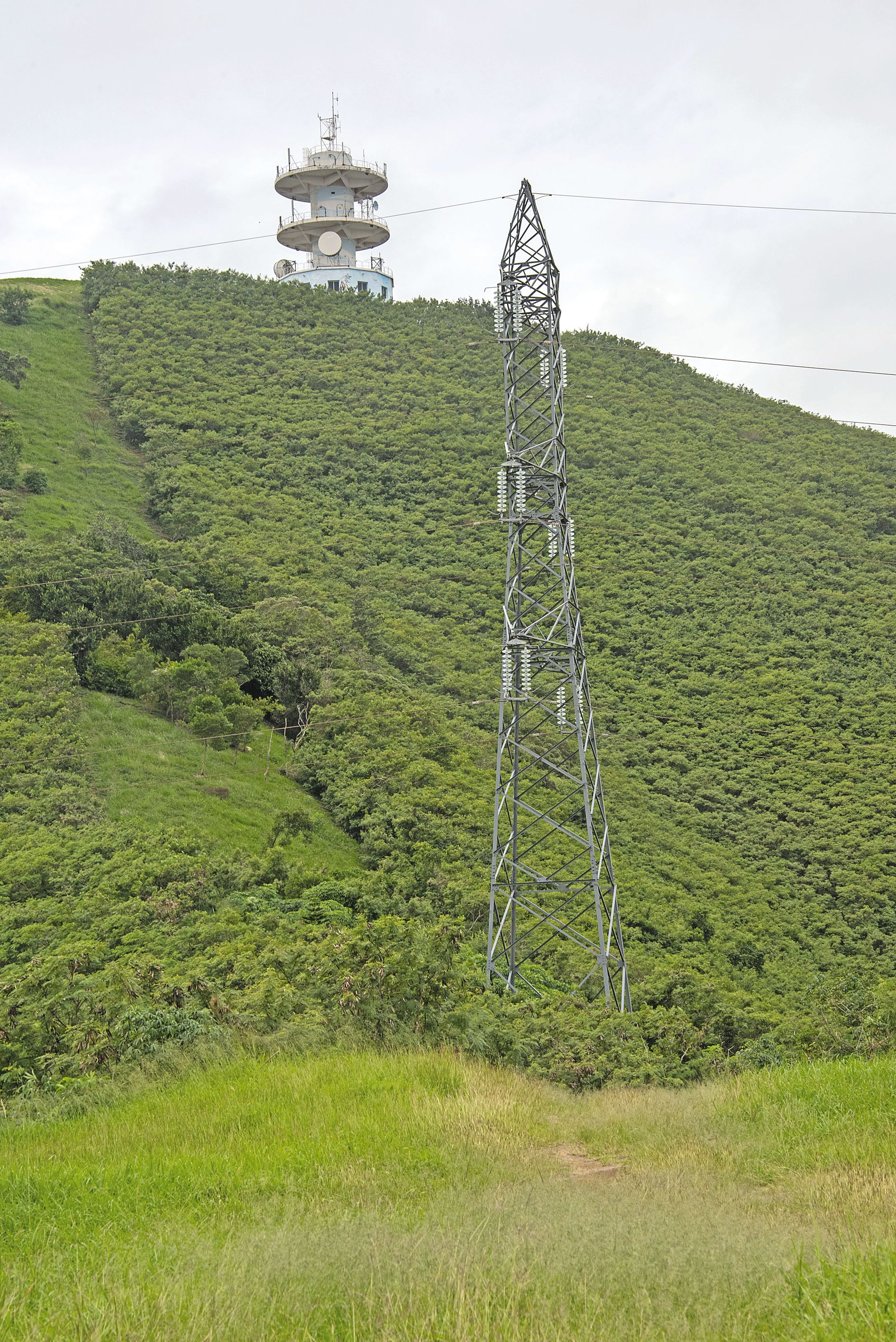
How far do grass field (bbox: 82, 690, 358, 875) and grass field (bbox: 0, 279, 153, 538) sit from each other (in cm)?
898

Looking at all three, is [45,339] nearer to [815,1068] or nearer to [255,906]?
[255,906]

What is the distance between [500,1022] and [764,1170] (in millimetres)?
5132

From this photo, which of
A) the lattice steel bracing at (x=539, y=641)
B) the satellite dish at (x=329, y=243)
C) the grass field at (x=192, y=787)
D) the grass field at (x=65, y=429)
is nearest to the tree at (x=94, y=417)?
the grass field at (x=65, y=429)

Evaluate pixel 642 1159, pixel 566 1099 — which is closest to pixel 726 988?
pixel 566 1099

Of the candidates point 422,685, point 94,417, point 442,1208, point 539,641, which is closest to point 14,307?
point 94,417

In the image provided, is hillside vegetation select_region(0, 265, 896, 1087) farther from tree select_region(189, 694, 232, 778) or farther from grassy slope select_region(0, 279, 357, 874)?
grassy slope select_region(0, 279, 357, 874)

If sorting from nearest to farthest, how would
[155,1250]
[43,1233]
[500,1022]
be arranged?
[155,1250] → [43,1233] → [500,1022]

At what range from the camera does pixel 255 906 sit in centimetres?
1580

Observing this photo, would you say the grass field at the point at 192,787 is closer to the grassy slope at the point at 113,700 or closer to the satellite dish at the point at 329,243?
the grassy slope at the point at 113,700

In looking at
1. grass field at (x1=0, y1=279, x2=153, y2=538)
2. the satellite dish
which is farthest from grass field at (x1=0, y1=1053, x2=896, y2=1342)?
the satellite dish

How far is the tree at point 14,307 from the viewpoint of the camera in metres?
52.9

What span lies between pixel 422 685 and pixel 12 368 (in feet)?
81.0

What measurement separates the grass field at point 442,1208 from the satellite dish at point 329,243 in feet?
185

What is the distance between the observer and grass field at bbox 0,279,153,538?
34719mm
